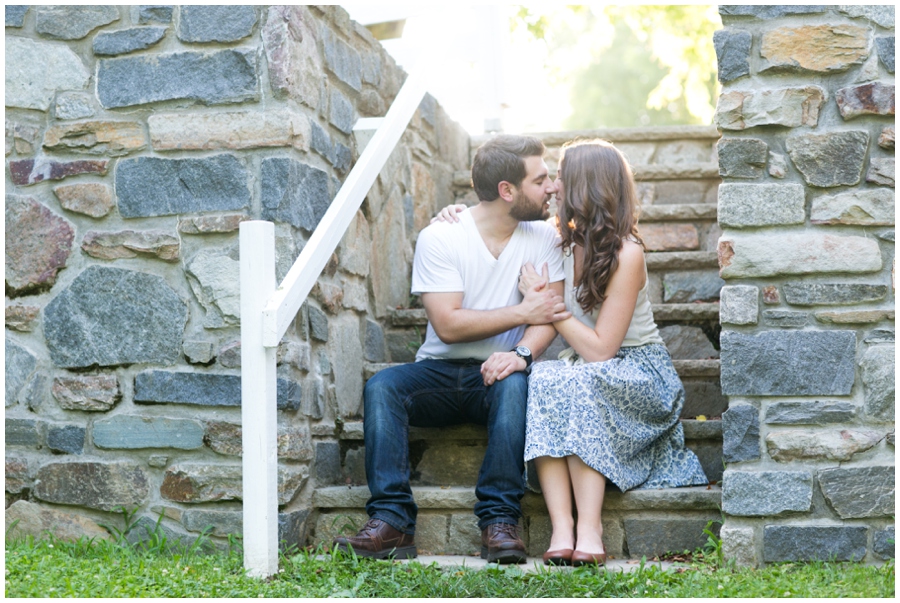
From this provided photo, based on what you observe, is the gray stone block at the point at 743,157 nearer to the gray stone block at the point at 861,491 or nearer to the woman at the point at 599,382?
the woman at the point at 599,382

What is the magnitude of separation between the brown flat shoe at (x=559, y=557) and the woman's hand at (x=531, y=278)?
2.59 feet

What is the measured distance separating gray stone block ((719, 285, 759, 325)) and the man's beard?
0.77 m

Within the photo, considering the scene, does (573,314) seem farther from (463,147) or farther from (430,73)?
(463,147)

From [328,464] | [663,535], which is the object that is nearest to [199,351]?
[328,464]

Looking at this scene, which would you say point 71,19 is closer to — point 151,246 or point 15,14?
point 15,14

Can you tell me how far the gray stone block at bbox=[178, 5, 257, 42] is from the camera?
2.51 m

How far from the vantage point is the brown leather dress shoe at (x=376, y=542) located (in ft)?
7.80

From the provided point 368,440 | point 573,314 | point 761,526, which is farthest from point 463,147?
point 761,526

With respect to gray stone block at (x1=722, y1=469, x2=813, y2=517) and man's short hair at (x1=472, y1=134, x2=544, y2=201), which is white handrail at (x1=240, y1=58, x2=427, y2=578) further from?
gray stone block at (x1=722, y1=469, x2=813, y2=517)

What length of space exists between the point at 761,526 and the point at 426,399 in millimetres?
989

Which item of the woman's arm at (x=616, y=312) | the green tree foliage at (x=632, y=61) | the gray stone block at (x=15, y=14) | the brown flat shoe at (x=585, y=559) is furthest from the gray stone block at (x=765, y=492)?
the green tree foliage at (x=632, y=61)

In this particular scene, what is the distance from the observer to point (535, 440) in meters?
2.43

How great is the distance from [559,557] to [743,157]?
43.9 inches

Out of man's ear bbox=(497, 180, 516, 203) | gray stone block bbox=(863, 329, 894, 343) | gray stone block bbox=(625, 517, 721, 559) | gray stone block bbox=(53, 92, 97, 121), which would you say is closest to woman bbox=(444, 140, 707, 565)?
gray stone block bbox=(625, 517, 721, 559)
